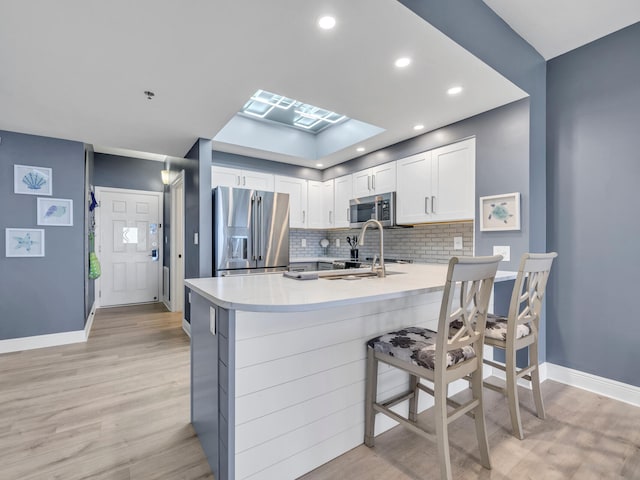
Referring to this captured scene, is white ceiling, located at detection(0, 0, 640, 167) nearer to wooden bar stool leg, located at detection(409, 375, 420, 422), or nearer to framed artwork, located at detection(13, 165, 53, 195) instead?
framed artwork, located at detection(13, 165, 53, 195)

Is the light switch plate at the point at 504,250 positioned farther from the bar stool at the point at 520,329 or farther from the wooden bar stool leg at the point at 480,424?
the wooden bar stool leg at the point at 480,424

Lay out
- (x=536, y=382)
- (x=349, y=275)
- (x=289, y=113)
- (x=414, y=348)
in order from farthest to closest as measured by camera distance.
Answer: (x=289, y=113) < (x=349, y=275) < (x=536, y=382) < (x=414, y=348)

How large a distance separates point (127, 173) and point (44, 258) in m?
2.53

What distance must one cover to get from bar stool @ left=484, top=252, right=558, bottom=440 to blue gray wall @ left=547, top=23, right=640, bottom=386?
0.79 m

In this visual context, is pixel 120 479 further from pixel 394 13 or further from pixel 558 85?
pixel 558 85

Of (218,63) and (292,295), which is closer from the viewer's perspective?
(292,295)

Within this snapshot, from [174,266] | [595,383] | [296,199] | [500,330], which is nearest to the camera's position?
[500,330]

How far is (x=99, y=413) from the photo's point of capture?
2090 mm

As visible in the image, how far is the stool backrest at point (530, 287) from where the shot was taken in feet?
5.71

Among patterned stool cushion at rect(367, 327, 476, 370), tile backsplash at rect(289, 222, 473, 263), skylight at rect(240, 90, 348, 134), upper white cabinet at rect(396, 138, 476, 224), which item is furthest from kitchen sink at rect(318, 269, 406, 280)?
skylight at rect(240, 90, 348, 134)

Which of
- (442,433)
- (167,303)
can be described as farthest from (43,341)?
(442,433)

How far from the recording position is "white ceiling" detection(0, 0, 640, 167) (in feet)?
5.06

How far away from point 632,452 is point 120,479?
2.70m

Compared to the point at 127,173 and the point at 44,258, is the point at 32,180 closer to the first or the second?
the point at 44,258
